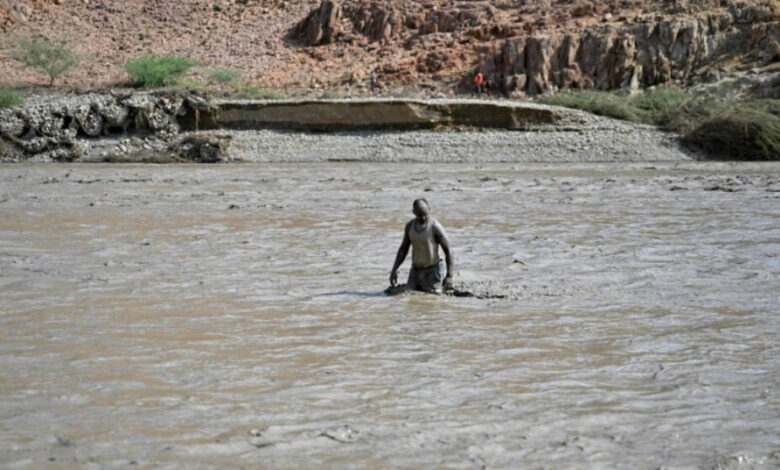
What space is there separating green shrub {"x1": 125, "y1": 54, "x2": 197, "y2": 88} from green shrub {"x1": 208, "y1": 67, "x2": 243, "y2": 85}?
1.24m

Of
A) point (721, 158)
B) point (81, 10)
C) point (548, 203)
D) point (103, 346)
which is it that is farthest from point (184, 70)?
point (103, 346)

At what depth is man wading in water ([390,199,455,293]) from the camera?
31.0 feet

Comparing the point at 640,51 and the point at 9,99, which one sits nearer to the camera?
the point at 9,99

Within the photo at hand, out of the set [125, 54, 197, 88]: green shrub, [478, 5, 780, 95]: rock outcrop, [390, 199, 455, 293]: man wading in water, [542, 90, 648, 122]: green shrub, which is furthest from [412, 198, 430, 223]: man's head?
[125, 54, 197, 88]: green shrub

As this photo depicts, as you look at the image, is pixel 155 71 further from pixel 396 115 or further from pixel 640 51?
pixel 640 51

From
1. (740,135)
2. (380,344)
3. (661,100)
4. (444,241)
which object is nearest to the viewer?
(380,344)

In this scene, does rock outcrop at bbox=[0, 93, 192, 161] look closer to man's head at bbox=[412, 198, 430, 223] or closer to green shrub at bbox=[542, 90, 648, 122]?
green shrub at bbox=[542, 90, 648, 122]

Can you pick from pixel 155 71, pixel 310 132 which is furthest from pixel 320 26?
pixel 310 132

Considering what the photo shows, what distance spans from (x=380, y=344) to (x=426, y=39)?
3341 cm

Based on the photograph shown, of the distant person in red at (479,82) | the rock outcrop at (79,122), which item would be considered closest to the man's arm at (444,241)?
the rock outcrop at (79,122)

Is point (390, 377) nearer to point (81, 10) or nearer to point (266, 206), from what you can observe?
point (266, 206)

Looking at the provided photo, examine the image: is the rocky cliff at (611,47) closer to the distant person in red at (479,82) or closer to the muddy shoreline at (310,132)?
the distant person in red at (479,82)

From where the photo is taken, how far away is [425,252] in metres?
9.52

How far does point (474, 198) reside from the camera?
778 inches
